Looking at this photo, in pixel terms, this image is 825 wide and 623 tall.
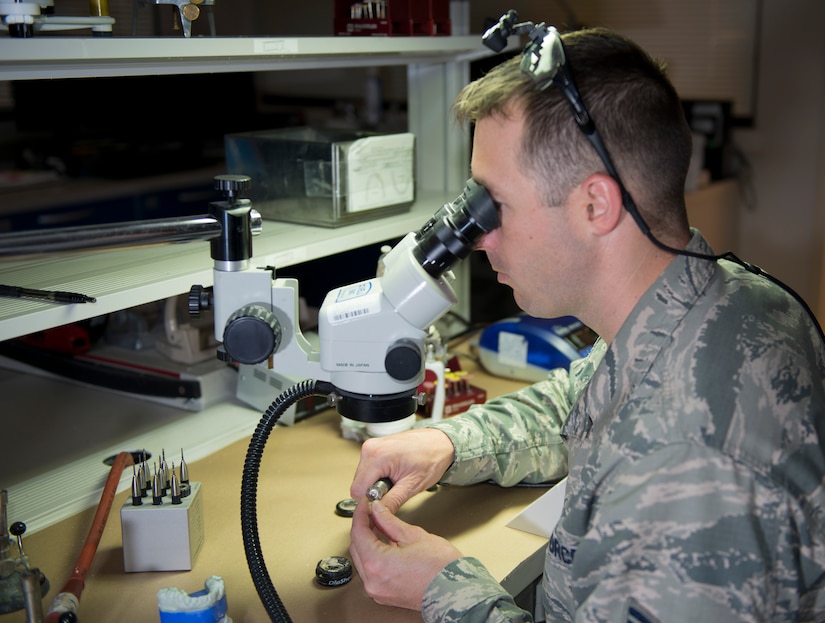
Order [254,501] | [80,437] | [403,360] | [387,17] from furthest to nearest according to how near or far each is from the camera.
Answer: [387,17] < [80,437] < [254,501] < [403,360]

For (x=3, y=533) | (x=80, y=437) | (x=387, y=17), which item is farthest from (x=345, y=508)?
(x=387, y=17)

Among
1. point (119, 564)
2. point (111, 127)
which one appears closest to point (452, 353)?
point (119, 564)

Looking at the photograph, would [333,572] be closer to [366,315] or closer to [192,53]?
[366,315]

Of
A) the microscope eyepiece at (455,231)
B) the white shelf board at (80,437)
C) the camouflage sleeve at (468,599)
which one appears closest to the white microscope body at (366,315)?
the microscope eyepiece at (455,231)

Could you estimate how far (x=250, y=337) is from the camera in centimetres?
114

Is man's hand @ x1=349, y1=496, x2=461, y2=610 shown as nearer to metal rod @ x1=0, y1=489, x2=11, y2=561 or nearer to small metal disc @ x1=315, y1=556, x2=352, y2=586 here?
small metal disc @ x1=315, y1=556, x2=352, y2=586

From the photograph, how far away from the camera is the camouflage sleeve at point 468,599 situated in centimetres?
110

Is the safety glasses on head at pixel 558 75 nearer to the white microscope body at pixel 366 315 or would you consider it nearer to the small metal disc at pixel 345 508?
the white microscope body at pixel 366 315

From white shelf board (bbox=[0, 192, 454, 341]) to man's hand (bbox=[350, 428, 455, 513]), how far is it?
347 mm

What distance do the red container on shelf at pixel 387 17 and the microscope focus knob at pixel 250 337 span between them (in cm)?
95

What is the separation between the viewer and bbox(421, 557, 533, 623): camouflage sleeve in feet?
3.61

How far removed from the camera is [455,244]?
3.61 ft

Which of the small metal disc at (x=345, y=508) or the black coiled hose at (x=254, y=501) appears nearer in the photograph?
the black coiled hose at (x=254, y=501)

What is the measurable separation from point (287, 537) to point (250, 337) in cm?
40
